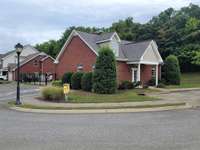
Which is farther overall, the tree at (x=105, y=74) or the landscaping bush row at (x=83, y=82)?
the landscaping bush row at (x=83, y=82)

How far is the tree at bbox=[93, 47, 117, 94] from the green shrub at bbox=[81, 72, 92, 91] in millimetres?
1302

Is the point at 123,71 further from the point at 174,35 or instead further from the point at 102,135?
the point at 174,35

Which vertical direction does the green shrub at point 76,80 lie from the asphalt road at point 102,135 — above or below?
above

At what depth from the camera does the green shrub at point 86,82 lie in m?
32.7

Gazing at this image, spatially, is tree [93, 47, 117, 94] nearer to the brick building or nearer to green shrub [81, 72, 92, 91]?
green shrub [81, 72, 92, 91]

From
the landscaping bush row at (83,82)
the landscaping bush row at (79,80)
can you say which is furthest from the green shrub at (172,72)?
the landscaping bush row at (79,80)

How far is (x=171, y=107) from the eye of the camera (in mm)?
21516

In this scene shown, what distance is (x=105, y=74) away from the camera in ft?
102

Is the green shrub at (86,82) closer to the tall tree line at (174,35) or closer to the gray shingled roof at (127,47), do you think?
the gray shingled roof at (127,47)

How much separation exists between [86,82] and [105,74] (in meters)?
2.60

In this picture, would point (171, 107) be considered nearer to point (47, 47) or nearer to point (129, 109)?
point (129, 109)

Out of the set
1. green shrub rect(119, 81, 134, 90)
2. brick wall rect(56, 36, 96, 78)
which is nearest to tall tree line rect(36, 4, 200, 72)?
brick wall rect(56, 36, 96, 78)

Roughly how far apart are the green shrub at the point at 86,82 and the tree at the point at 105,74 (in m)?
1.30

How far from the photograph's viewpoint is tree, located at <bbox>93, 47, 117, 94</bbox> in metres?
30.8
